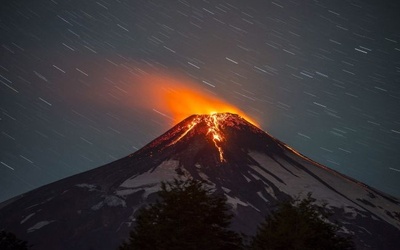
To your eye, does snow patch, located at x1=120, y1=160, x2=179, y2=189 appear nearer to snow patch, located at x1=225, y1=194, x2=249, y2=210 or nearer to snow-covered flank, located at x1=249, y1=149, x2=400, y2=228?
snow patch, located at x1=225, y1=194, x2=249, y2=210

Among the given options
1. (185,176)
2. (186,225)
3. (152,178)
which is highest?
(186,225)

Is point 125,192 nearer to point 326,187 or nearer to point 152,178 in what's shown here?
point 152,178

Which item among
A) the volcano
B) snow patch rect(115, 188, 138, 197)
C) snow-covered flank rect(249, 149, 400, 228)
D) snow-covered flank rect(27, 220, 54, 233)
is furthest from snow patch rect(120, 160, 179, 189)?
snow-covered flank rect(249, 149, 400, 228)

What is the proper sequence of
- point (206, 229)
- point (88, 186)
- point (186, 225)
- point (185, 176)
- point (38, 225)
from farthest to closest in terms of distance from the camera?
point (88, 186) < point (38, 225) < point (185, 176) < point (206, 229) < point (186, 225)

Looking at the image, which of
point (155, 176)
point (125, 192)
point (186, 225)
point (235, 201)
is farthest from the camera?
point (155, 176)

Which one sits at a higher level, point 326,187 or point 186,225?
point 326,187

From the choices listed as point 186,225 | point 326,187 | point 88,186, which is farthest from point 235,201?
point 186,225
